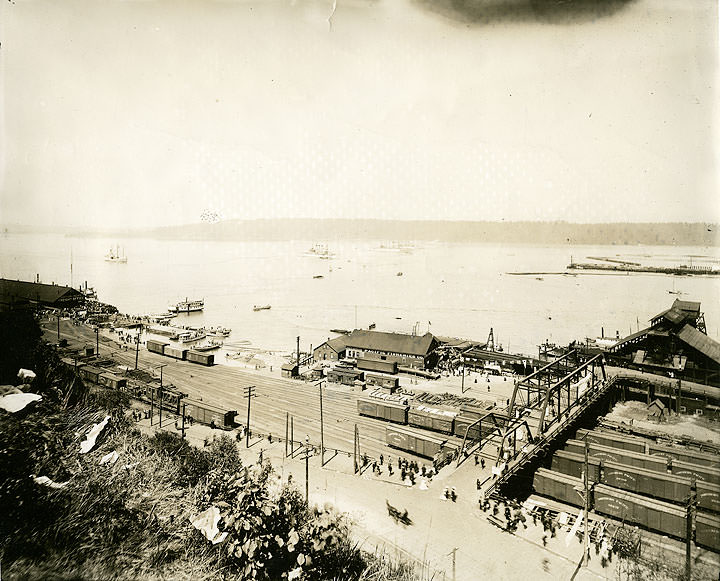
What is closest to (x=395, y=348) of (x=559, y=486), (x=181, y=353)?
(x=181, y=353)

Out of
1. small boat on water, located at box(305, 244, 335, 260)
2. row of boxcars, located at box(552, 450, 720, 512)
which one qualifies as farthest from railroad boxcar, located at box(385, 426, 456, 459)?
small boat on water, located at box(305, 244, 335, 260)

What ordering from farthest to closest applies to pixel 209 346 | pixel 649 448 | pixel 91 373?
1. pixel 209 346
2. pixel 91 373
3. pixel 649 448

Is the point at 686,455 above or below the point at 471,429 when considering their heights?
above

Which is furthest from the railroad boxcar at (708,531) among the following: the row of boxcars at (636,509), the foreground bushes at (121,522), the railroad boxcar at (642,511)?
the foreground bushes at (121,522)

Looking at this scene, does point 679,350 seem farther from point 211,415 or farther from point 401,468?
point 211,415

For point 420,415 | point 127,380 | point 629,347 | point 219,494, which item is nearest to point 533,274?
point 629,347

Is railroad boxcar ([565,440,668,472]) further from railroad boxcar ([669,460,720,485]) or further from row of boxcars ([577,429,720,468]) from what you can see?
row of boxcars ([577,429,720,468])

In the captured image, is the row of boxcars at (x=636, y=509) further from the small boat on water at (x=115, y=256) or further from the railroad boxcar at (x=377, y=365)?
the small boat on water at (x=115, y=256)
